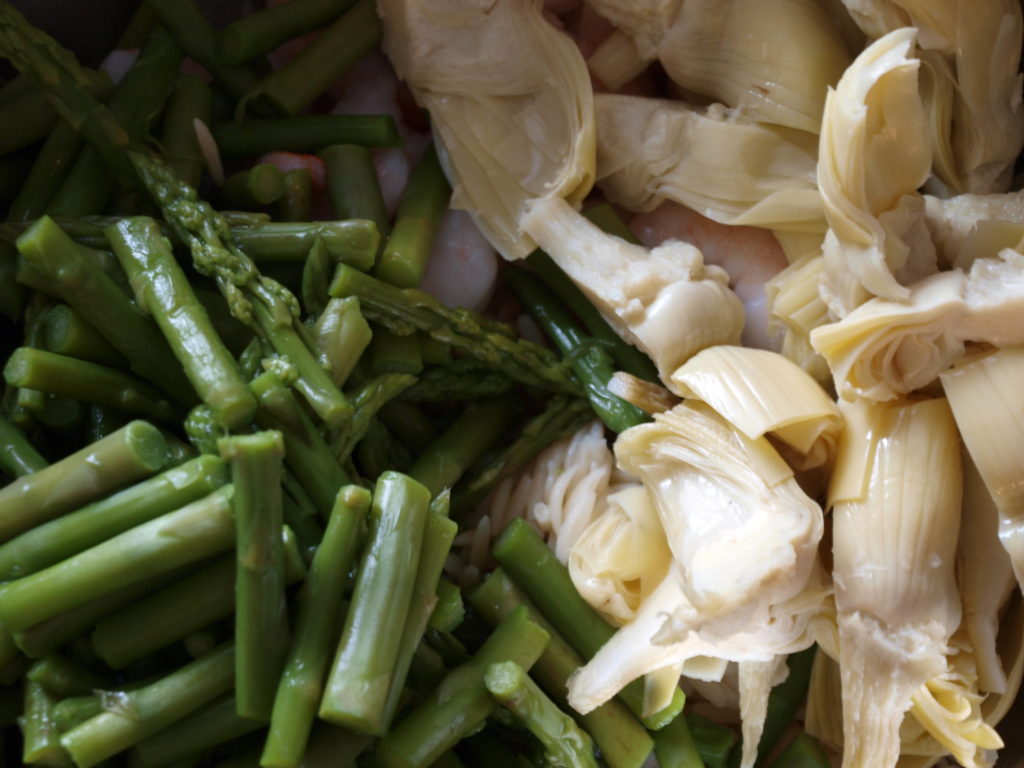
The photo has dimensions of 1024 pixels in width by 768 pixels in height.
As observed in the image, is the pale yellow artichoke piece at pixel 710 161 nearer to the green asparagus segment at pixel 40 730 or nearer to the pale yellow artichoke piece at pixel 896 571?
the pale yellow artichoke piece at pixel 896 571

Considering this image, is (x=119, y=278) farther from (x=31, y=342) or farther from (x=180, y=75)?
(x=180, y=75)

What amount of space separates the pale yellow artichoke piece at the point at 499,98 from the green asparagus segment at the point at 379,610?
31.1 inches

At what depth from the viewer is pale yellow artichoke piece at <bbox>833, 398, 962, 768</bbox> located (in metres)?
1.77

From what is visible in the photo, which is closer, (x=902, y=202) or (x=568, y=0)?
(x=902, y=202)

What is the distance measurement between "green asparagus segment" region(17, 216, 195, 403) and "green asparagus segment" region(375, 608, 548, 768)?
0.75 meters

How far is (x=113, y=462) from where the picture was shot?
1.71 m

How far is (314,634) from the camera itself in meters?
1.66

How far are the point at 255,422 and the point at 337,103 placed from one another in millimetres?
1026

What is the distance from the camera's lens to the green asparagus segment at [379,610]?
5.19ft

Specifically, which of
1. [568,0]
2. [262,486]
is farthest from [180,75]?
[262,486]

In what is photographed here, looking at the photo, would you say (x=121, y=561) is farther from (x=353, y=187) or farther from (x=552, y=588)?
(x=353, y=187)

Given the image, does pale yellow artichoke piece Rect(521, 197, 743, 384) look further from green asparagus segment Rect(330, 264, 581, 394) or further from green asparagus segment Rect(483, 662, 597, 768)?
green asparagus segment Rect(483, 662, 597, 768)

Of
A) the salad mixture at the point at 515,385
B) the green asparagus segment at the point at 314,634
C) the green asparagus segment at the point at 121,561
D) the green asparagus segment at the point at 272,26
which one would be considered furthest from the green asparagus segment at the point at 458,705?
the green asparagus segment at the point at 272,26

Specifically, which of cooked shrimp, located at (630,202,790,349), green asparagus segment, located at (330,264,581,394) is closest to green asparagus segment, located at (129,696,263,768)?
green asparagus segment, located at (330,264,581,394)
